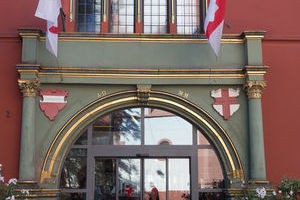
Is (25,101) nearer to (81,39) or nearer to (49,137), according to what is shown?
(49,137)

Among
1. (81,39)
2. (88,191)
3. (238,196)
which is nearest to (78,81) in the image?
(81,39)

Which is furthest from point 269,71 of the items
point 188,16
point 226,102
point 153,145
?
point 153,145

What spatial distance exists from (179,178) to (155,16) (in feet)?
14.9

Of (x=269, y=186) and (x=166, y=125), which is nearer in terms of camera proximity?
(x=269, y=186)

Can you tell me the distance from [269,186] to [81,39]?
5956mm

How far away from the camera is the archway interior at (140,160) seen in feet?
38.3

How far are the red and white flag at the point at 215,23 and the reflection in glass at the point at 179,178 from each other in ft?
10.2

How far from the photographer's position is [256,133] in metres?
11.2

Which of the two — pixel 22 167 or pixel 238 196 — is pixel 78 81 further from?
pixel 238 196

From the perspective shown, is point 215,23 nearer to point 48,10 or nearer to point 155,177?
point 48,10

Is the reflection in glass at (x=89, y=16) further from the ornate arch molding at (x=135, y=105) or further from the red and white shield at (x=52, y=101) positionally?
the ornate arch molding at (x=135, y=105)

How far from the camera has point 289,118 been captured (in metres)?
11.9

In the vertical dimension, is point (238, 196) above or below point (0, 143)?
below

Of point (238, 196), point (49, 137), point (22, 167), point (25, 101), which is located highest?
→ point (25, 101)
